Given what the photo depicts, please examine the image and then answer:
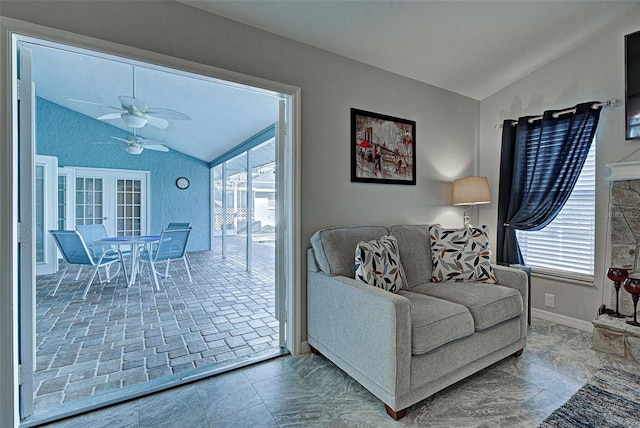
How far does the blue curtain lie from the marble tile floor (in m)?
1.36

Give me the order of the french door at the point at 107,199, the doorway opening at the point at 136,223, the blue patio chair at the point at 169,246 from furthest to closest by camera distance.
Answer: the french door at the point at 107,199 → the blue patio chair at the point at 169,246 → the doorway opening at the point at 136,223

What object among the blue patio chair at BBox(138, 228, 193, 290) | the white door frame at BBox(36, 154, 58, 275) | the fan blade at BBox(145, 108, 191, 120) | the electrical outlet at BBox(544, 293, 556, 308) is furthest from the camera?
the white door frame at BBox(36, 154, 58, 275)

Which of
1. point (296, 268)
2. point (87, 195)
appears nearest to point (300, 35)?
point (296, 268)

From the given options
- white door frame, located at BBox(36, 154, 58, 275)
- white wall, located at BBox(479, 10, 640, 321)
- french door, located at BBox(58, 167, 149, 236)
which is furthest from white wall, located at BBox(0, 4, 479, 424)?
french door, located at BBox(58, 167, 149, 236)

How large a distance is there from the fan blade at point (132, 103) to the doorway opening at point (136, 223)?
13mm

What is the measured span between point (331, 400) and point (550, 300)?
2699 mm

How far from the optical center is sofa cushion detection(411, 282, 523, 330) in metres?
1.97

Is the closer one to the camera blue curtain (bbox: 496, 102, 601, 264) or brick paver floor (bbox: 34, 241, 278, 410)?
brick paver floor (bbox: 34, 241, 278, 410)

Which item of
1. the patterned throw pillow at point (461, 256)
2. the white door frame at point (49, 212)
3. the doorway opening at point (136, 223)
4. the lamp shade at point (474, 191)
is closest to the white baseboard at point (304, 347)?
the doorway opening at point (136, 223)

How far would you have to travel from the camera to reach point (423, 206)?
3.29 m

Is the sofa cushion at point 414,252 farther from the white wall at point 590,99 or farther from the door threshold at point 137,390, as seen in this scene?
the white wall at point 590,99

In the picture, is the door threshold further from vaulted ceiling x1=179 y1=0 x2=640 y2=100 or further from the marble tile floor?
vaulted ceiling x1=179 y1=0 x2=640 y2=100

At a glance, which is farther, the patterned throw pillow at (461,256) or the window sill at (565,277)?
the window sill at (565,277)

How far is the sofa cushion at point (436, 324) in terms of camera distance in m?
1.66
